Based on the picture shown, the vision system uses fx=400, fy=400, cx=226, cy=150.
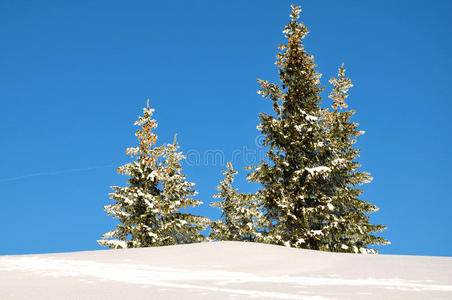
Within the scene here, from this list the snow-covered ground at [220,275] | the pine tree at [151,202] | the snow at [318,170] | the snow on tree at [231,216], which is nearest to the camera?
the snow-covered ground at [220,275]

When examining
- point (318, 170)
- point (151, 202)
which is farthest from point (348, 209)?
point (151, 202)

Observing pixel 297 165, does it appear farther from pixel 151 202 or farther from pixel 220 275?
pixel 220 275

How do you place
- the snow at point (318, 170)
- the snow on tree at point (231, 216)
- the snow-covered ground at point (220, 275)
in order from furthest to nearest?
1. the snow on tree at point (231, 216)
2. the snow at point (318, 170)
3. the snow-covered ground at point (220, 275)

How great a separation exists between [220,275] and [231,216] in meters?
20.1

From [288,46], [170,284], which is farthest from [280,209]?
[170,284]

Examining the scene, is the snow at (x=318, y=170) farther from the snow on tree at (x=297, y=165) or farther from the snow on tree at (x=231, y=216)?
the snow on tree at (x=231, y=216)

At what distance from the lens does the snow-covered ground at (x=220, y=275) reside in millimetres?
4504

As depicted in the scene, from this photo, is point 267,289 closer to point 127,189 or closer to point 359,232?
point 359,232

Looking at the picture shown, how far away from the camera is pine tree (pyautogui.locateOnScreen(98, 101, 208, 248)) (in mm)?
18000

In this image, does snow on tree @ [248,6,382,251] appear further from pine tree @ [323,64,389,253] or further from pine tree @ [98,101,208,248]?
pine tree @ [98,101,208,248]

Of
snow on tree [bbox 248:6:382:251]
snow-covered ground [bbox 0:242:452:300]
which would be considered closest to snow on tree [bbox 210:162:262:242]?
snow on tree [bbox 248:6:382:251]

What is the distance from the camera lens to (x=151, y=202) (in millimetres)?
18203

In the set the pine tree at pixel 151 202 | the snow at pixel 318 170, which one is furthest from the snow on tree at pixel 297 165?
the pine tree at pixel 151 202

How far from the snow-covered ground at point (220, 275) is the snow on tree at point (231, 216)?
16.4 meters
